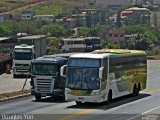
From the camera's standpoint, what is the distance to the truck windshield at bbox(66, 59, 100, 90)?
26578 mm

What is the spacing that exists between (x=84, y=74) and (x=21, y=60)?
24.5 metres

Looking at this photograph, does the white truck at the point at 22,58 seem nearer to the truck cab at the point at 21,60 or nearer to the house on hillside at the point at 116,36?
the truck cab at the point at 21,60

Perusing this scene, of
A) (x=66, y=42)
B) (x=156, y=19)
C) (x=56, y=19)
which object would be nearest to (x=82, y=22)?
(x=56, y=19)

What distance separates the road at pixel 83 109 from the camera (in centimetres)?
2267

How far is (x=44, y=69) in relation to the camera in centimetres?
3005

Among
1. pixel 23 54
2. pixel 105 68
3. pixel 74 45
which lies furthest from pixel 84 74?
pixel 74 45

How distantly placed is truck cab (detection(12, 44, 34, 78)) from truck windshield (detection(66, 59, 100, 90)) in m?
23.4

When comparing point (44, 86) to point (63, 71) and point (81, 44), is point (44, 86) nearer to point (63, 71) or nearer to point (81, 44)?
point (63, 71)

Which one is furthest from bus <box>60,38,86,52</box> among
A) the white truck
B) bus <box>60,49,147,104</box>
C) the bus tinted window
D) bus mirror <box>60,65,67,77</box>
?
the bus tinted window

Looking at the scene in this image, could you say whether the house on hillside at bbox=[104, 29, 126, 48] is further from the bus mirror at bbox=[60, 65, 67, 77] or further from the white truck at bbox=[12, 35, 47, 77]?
the bus mirror at bbox=[60, 65, 67, 77]

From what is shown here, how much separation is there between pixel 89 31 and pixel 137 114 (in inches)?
4820

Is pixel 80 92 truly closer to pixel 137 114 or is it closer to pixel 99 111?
pixel 99 111

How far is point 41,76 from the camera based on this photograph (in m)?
29.8

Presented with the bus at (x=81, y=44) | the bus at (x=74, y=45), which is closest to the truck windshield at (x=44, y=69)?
the bus at (x=81, y=44)
